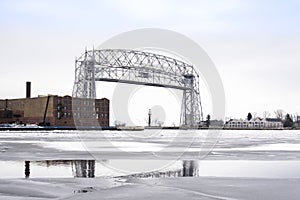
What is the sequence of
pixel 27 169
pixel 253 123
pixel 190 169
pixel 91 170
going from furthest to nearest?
pixel 253 123
pixel 190 169
pixel 27 169
pixel 91 170

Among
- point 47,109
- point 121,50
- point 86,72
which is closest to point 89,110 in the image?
point 47,109

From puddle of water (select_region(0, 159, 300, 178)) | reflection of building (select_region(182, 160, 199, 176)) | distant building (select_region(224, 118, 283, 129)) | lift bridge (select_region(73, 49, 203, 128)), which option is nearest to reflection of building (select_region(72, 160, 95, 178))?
puddle of water (select_region(0, 159, 300, 178))

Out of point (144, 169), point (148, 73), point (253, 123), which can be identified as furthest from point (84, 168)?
point (253, 123)

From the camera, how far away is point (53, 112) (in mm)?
95812

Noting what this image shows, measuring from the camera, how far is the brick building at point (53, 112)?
311ft

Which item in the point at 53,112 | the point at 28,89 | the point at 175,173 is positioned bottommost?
the point at 175,173

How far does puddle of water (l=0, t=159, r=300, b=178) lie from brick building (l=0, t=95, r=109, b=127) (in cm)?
7536

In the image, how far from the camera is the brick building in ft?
311

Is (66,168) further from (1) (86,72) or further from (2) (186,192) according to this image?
(1) (86,72)

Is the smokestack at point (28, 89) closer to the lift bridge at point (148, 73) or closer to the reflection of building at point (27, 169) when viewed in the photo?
the lift bridge at point (148, 73)

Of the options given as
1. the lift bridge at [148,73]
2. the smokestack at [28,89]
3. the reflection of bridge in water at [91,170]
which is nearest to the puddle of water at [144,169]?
the reflection of bridge in water at [91,170]

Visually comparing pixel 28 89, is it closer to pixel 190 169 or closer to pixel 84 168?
pixel 84 168

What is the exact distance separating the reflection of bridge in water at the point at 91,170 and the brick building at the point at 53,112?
246 ft

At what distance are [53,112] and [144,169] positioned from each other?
85715mm
